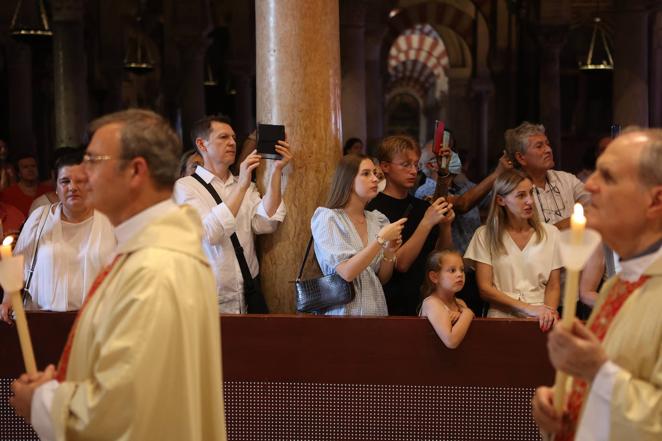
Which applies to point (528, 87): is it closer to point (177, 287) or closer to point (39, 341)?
point (39, 341)

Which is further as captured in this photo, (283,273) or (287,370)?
(283,273)

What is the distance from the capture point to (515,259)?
5176mm

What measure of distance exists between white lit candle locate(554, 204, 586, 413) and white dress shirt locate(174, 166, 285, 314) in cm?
271

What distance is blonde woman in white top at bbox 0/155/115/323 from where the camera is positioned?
4.84m

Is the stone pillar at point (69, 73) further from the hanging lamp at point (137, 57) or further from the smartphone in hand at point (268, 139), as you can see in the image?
the smartphone in hand at point (268, 139)

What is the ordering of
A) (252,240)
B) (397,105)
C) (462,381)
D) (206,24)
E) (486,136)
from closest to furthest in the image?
(462,381) < (252,240) < (206,24) < (486,136) < (397,105)

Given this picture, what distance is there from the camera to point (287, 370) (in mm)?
4762

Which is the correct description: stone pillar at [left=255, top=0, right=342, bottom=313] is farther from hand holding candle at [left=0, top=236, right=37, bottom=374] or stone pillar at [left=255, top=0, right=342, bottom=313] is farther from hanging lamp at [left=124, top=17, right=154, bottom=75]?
hanging lamp at [left=124, top=17, right=154, bottom=75]

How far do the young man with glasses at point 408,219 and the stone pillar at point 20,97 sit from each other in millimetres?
12658

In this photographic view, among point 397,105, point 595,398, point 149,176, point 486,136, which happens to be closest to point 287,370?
point 149,176

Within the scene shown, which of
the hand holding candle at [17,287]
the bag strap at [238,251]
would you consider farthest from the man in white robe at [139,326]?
the bag strap at [238,251]

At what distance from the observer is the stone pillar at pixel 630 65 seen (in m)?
12.4

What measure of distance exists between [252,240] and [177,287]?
8.84 ft

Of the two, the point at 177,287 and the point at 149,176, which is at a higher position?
the point at 149,176
